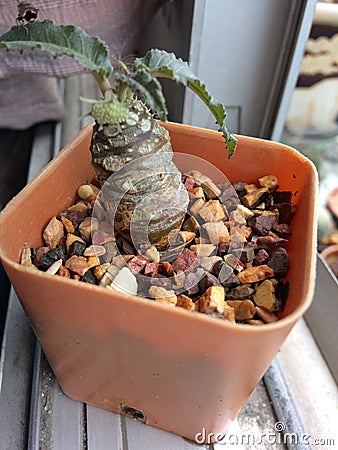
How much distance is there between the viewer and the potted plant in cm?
39

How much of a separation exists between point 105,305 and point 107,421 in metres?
0.22

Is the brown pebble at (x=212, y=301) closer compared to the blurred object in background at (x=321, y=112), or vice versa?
the brown pebble at (x=212, y=301)

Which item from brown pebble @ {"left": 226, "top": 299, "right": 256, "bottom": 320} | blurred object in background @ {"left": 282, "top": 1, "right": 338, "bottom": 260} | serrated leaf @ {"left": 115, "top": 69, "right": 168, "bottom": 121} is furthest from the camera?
blurred object in background @ {"left": 282, "top": 1, "right": 338, "bottom": 260}

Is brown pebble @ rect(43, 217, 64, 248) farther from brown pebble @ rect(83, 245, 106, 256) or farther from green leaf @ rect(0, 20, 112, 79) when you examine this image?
green leaf @ rect(0, 20, 112, 79)

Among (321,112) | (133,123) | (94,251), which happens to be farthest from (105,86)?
(321,112)

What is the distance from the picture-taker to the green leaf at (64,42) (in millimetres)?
395

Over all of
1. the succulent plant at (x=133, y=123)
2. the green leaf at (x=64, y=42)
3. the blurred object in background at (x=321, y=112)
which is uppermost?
the green leaf at (x=64, y=42)


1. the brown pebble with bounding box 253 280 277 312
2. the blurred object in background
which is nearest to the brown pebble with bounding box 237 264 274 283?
the brown pebble with bounding box 253 280 277 312

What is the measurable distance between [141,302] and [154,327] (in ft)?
0.11

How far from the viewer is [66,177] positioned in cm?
56

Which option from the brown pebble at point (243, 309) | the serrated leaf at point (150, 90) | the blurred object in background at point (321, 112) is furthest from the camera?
the blurred object in background at point (321, 112)

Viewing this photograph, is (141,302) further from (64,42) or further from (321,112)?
(321,112)

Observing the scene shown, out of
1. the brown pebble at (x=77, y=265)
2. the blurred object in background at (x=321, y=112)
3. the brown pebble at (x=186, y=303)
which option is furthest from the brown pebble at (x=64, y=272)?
the blurred object in background at (x=321, y=112)

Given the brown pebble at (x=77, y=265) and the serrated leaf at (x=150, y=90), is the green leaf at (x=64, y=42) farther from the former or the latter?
the brown pebble at (x=77, y=265)
